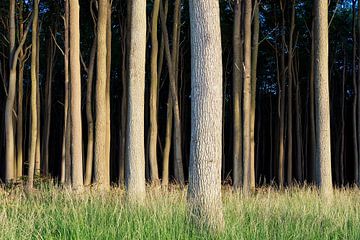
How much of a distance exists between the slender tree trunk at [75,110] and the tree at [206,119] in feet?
14.2

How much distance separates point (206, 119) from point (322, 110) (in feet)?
15.8

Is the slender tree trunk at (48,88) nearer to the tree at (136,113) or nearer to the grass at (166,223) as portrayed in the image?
the tree at (136,113)

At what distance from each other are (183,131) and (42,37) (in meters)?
8.79

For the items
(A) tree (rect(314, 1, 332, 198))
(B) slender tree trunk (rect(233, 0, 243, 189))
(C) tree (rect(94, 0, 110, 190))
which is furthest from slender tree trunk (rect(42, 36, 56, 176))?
(A) tree (rect(314, 1, 332, 198))

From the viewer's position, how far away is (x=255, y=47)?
1389cm

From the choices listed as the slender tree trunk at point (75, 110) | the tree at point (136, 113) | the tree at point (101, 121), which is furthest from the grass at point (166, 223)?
the tree at point (101, 121)

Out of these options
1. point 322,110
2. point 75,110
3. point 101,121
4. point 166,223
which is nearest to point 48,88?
point 101,121

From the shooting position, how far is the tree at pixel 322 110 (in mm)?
9797

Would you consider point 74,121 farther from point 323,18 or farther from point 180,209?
point 323,18

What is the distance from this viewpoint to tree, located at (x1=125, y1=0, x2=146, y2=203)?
8.52 meters

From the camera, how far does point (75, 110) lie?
32.6ft

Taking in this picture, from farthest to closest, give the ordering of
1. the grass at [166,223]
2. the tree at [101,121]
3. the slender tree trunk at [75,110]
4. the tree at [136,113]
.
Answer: the tree at [101,121] → the slender tree trunk at [75,110] → the tree at [136,113] → the grass at [166,223]

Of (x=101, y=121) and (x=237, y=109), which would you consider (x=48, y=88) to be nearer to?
(x=101, y=121)

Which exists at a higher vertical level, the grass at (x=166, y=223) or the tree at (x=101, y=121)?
the tree at (x=101, y=121)
